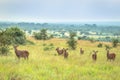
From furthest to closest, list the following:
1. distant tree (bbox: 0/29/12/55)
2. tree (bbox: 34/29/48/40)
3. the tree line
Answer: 1. tree (bbox: 34/29/48/40)
2. the tree line
3. distant tree (bbox: 0/29/12/55)

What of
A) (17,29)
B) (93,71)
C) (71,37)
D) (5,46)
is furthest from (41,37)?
(93,71)

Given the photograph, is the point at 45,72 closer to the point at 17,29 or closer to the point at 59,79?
the point at 59,79

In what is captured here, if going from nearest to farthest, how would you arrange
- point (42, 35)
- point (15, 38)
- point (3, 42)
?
point (3, 42)
point (15, 38)
point (42, 35)

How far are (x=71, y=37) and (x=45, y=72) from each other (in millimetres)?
24311

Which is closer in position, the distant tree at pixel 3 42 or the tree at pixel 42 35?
the distant tree at pixel 3 42

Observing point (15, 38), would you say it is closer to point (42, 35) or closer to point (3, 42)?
point (42, 35)

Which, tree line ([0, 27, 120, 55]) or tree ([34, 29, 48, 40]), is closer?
tree line ([0, 27, 120, 55])

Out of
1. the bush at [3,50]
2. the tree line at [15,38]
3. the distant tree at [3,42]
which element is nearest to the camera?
the distant tree at [3,42]

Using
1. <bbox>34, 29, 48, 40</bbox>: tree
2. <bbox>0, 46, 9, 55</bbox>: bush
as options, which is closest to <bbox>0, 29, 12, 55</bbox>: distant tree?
<bbox>0, 46, 9, 55</bbox>: bush

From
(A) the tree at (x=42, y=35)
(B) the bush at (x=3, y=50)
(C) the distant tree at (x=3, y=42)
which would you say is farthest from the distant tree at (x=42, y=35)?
(B) the bush at (x=3, y=50)

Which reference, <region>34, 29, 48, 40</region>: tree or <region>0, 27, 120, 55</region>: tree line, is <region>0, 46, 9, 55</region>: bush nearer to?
<region>0, 27, 120, 55</region>: tree line

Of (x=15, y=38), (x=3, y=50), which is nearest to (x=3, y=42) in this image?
(x=3, y=50)

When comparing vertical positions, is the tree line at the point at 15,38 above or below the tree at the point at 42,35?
above

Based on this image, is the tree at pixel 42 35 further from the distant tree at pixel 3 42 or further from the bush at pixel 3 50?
the bush at pixel 3 50
